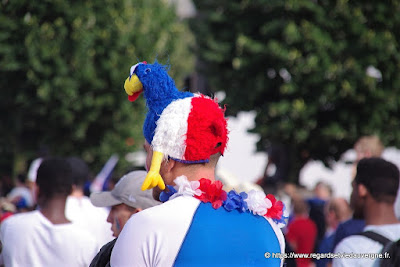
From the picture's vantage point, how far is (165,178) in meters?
2.99

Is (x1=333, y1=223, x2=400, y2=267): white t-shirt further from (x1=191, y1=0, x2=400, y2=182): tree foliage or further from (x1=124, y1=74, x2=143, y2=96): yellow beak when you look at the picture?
(x1=191, y1=0, x2=400, y2=182): tree foliage

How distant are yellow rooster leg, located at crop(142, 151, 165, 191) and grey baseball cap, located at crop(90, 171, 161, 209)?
1196 mm

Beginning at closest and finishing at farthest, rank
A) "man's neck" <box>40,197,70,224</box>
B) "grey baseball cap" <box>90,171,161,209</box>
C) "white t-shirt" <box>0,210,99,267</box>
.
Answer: "grey baseball cap" <box>90,171,161,209</box> < "white t-shirt" <box>0,210,99,267</box> < "man's neck" <box>40,197,70,224</box>

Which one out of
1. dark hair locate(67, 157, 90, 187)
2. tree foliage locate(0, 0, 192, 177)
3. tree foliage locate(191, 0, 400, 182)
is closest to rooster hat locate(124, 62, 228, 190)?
dark hair locate(67, 157, 90, 187)

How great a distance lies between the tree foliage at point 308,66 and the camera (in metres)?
14.9

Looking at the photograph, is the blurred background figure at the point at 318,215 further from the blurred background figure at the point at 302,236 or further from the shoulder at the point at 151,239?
the shoulder at the point at 151,239

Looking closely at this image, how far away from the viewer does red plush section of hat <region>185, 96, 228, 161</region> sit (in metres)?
2.94

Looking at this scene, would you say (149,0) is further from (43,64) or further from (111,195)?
(111,195)

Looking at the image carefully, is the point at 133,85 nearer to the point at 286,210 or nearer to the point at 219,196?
the point at 219,196

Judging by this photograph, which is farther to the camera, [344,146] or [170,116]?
[344,146]

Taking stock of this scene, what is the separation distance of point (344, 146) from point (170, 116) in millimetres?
14168

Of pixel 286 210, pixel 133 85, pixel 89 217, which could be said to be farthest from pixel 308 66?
pixel 133 85

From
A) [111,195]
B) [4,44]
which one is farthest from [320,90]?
[111,195]

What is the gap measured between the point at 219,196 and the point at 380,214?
1614 mm
